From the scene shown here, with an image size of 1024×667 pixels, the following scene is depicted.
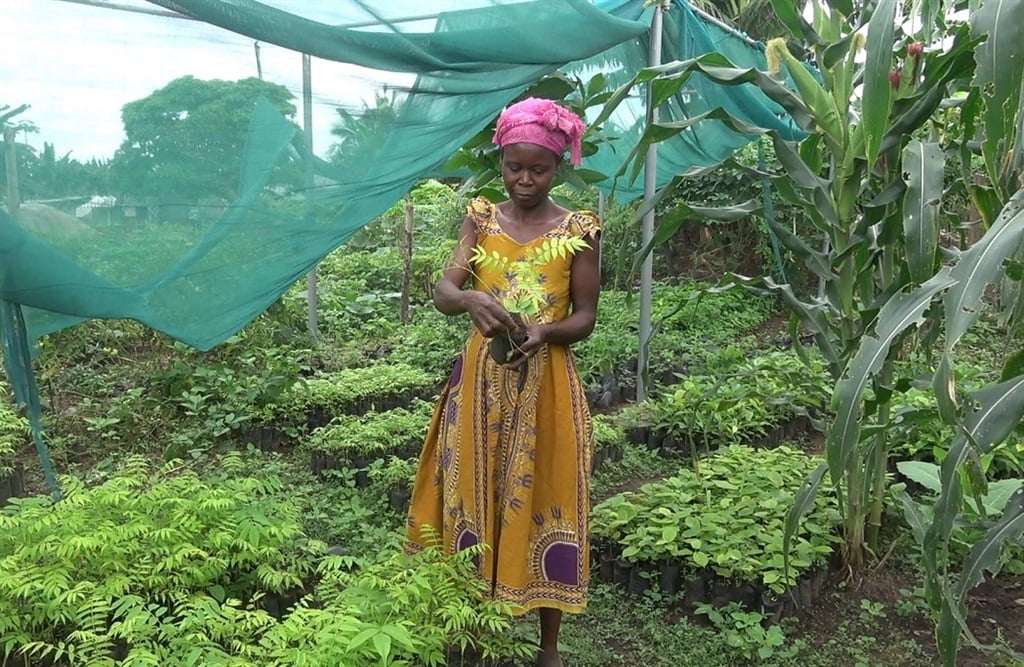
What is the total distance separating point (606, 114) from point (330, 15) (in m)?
1.02

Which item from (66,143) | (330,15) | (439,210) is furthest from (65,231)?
(439,210)

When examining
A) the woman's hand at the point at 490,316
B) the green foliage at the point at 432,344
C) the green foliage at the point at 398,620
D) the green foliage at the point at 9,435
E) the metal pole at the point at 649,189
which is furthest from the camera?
the green foliage at the point at 432,344

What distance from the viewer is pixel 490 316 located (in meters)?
1.90

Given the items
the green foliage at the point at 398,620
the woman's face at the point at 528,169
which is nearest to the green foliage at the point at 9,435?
the green foliage at the point at 398,620

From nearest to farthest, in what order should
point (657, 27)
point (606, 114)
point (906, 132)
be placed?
point (906, 132) → point (606, 114) → point (657, 27)

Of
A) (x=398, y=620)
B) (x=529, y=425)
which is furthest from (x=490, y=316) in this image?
(x=398, y=620)

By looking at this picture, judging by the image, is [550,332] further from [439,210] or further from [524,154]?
[439,210]

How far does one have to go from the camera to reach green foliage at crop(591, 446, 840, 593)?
2.80 m

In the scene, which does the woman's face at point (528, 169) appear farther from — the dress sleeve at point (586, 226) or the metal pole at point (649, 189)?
the metal pole at point (649, 189)

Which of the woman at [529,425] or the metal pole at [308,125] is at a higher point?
the metal pole at [308,125]

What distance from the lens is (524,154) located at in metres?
1.98

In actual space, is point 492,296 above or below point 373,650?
above

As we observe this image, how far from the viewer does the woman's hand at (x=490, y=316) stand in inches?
74.7

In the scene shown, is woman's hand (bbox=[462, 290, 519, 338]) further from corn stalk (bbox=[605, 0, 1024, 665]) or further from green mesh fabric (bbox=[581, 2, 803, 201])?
green mesh fabric (bbox=[581, 2, 803, 201])
